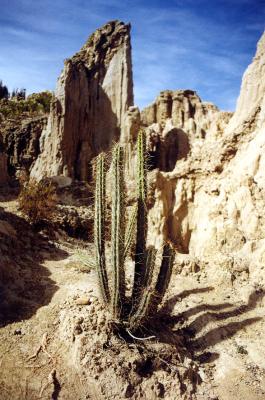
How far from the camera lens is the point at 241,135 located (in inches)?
457

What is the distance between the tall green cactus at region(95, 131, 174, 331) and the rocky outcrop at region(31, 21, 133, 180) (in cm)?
1236

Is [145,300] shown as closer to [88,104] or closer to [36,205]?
[36,205]

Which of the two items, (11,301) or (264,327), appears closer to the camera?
(11,301)

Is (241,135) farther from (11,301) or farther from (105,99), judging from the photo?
(105,99)

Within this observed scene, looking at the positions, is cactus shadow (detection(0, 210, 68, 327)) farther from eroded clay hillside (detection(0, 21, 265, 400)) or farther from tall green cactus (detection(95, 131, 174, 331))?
tall green cactus (detection(95, 131, 174, 331))

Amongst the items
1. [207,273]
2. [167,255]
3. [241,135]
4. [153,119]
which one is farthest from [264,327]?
[153,119]

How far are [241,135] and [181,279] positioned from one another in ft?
18.9

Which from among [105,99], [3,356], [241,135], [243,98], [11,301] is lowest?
[3,356]

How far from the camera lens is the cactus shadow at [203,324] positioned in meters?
6.77

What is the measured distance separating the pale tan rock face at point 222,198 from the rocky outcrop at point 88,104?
8.30 metres

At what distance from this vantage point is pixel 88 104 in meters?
20.1

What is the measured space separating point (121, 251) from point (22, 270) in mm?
3411

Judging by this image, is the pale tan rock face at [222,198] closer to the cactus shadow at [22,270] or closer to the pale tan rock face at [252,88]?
the pale tan rock face at [252,88]

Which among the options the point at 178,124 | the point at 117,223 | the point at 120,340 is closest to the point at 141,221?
the point at 117,223
